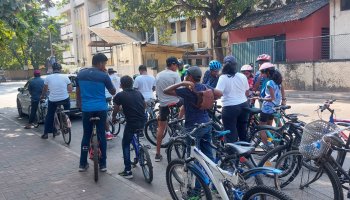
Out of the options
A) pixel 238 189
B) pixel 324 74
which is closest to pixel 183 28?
pixel 324 74

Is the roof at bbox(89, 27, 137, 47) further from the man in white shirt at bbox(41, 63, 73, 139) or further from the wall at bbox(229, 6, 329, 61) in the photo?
the man in white shirt at bbox(41, 63, 73, 139)

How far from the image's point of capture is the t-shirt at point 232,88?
5.44 metres

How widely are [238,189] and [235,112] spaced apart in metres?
2.05

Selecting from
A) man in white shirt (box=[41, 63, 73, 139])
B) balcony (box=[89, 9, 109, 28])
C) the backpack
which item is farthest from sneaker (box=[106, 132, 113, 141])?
balcony (box=[89, 9, 109, 28])

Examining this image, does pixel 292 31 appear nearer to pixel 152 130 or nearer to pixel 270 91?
pixel 152 130

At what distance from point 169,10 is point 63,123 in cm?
1424

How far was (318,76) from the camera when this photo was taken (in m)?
16.3

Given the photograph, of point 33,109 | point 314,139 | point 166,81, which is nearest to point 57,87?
point 33,109

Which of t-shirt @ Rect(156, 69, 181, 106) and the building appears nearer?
t-shirt @ Rect(156, 69, 181, 106)

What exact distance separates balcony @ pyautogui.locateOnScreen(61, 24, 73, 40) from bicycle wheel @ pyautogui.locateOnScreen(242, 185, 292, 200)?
1861 inches

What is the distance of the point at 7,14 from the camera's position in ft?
25.5

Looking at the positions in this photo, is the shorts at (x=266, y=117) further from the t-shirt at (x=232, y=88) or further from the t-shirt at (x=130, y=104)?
Answer: the t-shirt at (x=130, y=104)

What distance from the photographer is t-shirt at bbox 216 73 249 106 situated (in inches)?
214

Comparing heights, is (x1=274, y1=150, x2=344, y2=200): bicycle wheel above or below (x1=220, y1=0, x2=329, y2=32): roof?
below
